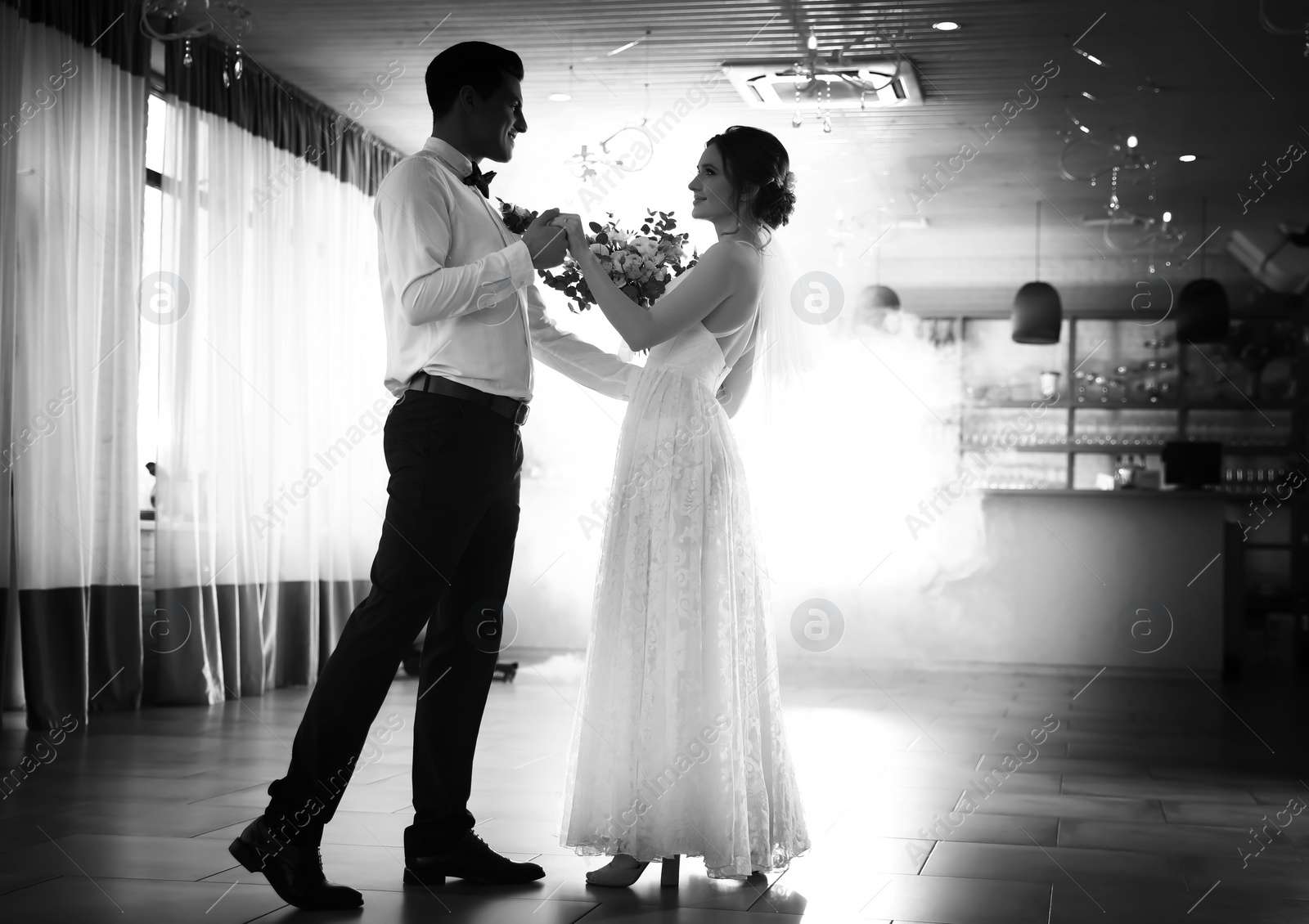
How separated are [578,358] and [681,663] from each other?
2.58ft

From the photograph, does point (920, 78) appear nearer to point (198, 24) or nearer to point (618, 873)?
point (198, 24)

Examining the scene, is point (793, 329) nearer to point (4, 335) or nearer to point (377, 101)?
point (4, 335)

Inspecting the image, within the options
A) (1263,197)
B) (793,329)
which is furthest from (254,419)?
(1263,197)

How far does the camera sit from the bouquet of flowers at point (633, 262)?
2906 millimetres

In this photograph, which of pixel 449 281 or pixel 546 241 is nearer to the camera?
pixel 449 281

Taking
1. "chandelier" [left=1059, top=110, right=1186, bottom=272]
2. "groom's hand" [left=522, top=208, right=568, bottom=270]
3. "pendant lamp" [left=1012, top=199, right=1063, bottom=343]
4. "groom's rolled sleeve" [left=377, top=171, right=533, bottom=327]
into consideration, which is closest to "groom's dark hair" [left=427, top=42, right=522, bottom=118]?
"groom's rolled sleeve" [left=377, top=171, right=533, bottom=327]

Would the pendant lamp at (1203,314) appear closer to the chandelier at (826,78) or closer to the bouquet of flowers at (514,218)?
the chandelier at (826,78)

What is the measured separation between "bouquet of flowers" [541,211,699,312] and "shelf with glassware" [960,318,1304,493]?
374 inches

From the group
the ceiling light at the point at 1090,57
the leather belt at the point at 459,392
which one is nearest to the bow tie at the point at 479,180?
the leather belt at the point at 459,392

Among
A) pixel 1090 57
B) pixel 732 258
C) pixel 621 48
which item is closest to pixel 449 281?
pixel 732 258

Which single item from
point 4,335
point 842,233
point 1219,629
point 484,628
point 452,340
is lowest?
point 1219,629

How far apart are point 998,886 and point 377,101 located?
6070mm

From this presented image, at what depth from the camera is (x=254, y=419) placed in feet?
21.8

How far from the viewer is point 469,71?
105 inches
